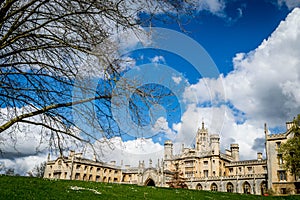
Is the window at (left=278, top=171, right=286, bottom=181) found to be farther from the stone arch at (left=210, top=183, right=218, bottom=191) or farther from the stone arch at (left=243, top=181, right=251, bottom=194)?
the stone arch at (left=210, top=183, right=218, bottom=191)

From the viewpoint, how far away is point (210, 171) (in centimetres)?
6384

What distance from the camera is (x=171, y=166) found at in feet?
234

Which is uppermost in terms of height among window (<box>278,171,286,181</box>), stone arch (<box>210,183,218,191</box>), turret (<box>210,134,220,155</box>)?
turret (<box>210,134,220,155</box>)

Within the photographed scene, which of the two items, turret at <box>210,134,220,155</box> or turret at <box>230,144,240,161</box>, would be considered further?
turret at <box>230,144,240,161</box>

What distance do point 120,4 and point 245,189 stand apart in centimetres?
5406

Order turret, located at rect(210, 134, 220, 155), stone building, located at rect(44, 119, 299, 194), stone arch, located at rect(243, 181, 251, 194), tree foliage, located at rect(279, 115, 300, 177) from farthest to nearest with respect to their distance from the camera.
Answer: turret, located at rect(210, 134, 220, 155) → stone arch, located at rect(243, 181, 251, 194) → stone building, located at rect(44, 119, 299, 194) → tree foliage, located at rect(279, 115, 300, 177)

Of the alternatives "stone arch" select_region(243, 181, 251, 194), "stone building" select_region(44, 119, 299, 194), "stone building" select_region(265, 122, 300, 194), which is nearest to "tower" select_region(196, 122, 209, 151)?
"stone building" select_region(44, 119, 299, 194)

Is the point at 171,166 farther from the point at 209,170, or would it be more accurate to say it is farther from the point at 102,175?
the point at 102,175

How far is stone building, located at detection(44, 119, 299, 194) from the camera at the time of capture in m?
47.0

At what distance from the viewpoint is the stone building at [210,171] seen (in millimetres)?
47031

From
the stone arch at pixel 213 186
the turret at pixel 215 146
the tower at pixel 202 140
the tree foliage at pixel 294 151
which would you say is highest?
the tower at pixel 202 140

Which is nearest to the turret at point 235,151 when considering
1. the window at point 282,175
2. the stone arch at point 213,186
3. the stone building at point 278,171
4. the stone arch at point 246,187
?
the stone arch at point 213,186

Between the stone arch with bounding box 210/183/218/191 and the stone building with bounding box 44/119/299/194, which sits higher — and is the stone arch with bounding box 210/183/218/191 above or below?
below

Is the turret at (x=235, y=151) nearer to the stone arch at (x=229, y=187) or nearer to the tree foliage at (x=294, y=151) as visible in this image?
the stone arch at (x=229, y=187)
